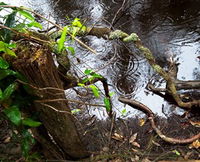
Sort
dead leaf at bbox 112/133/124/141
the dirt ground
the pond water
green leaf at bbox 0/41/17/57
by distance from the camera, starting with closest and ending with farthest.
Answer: green leaf at bbox 0/41/17/57 → the dirt ground → dead leaf at bbox 112/133/124/141 → the pond water

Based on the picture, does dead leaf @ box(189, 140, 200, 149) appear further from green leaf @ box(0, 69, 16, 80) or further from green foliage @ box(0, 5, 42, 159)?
green leaf @ box(0, 69, 16, 80)

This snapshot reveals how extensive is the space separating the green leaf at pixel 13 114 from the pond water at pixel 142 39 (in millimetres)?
1828

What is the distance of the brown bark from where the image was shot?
1.69 metres

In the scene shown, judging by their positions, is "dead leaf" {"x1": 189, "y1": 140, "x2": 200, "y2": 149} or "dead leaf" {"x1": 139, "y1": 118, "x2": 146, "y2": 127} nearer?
"dead leaf" {"x1": 189, "y1": 140, "x2": 200, "y2": 149}

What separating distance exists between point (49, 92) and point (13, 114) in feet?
1.01

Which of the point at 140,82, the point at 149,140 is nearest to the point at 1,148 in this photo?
the point at 149,140

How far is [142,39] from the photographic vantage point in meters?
4.59

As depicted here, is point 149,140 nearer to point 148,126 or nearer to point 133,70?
point 148,126

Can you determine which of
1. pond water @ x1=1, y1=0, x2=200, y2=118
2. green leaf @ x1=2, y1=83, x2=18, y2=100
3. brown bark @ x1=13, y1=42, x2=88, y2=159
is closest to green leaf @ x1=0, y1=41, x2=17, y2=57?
brown bark @ x1=13, y1=42, x2=88, y2=159

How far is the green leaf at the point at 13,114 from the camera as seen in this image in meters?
1.77

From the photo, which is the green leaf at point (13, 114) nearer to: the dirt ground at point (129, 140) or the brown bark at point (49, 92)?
the brown bark at point (49, 92)

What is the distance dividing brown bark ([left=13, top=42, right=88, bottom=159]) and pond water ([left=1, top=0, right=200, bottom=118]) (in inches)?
49.0

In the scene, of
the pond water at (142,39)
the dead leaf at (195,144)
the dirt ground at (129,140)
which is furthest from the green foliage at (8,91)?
the dead leaf at (195,144)

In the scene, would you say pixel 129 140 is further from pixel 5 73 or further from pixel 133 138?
pixel 5 73
